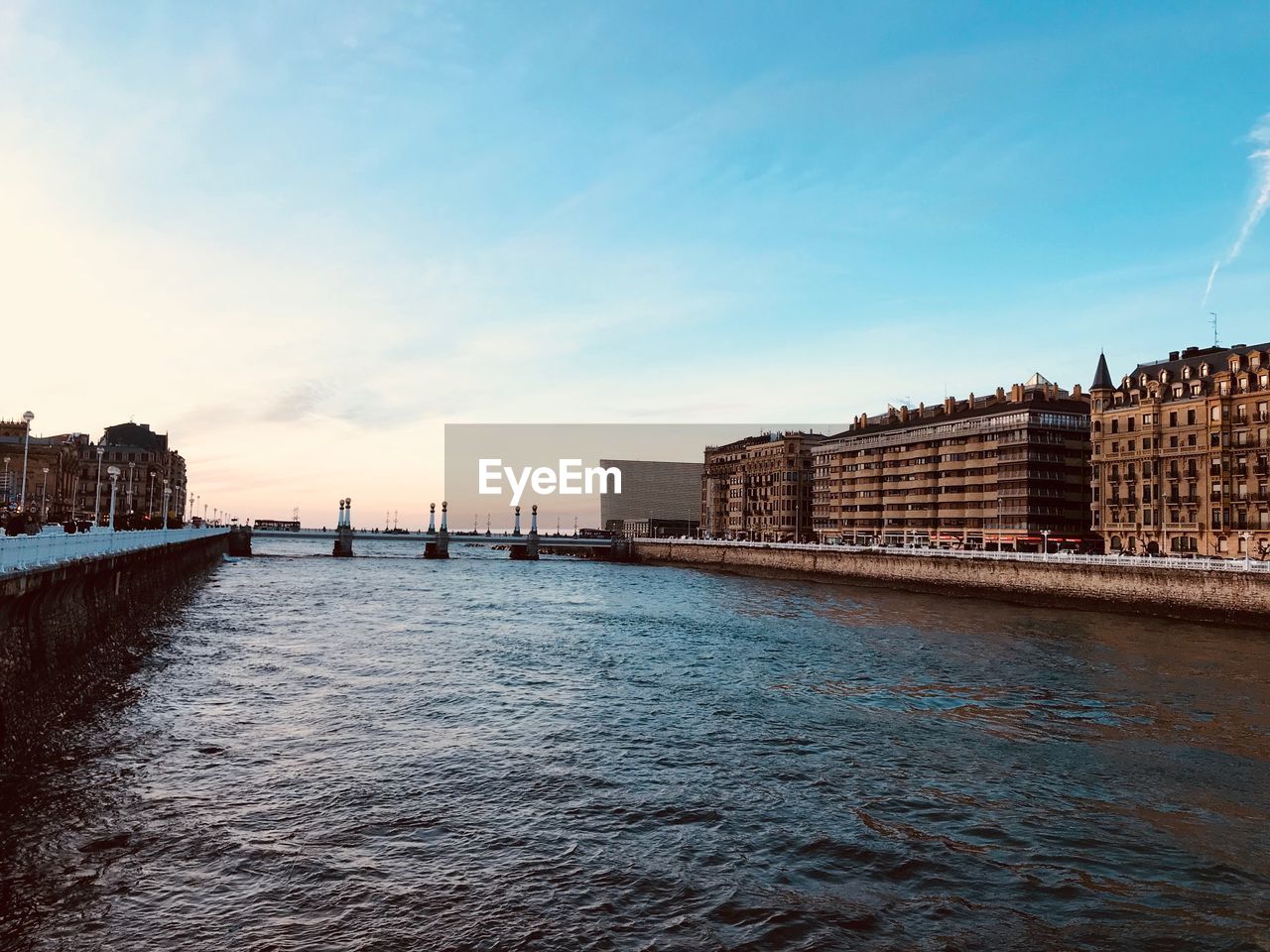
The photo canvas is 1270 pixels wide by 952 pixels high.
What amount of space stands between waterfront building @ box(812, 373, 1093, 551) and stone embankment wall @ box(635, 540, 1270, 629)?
2078 cm

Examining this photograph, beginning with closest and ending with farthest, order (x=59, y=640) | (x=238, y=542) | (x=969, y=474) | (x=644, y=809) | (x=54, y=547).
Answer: (x=644, y=809)
(x=54, y=547)
(x=59, y=640)
(x=969, y=474)
(x=238, y=542)

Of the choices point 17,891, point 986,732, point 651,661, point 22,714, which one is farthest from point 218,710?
point 986,732

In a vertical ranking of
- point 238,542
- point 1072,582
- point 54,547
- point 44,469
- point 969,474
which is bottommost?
point 238,542

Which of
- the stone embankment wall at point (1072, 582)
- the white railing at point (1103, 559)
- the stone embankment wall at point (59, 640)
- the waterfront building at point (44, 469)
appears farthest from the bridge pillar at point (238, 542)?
the stone embankment wall at point (59, 640)

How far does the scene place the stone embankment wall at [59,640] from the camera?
25.5 metres

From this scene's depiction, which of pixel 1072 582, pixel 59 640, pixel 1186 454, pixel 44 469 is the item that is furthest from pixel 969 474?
pixel 44 469

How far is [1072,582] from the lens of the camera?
84688 millimetres

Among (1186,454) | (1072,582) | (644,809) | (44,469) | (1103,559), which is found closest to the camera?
(644,809)

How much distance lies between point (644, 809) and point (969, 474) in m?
149

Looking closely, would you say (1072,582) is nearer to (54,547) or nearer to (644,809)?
(644,809)

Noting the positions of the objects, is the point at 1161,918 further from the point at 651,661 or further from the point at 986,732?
the point at 651,661

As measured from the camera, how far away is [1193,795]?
22.5 m

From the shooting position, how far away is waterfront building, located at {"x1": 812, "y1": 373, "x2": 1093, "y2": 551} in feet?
464

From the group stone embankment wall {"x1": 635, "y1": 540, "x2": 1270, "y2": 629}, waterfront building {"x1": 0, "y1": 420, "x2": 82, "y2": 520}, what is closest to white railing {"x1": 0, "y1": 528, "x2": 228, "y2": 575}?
stone embankment wall {"x1": 635, "y1": 540, "x2": 1270, "y2": 629}
